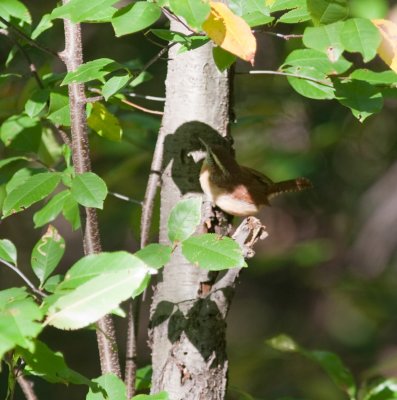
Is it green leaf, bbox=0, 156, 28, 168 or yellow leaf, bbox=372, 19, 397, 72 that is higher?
yellow leaf, bbox=372, 19, 397, 72

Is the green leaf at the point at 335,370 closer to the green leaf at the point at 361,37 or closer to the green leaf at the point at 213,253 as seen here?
the green leaf at the point at 213,253

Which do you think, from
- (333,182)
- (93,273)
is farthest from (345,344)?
(93,273)

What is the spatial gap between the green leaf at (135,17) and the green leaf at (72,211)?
1.52 feet

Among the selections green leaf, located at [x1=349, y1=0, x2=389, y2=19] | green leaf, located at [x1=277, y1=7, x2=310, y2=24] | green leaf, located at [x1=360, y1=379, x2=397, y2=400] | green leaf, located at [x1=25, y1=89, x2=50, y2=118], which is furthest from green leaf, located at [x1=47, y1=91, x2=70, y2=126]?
green leaf, located at [x1=360, y1=379, x2=397, y2=400]

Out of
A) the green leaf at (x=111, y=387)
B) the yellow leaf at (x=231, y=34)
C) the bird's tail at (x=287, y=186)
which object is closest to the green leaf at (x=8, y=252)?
the green leaf at (x=111, y=387)

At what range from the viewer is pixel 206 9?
3.14 feet

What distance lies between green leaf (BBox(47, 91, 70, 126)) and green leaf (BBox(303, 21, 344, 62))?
563 millimetres

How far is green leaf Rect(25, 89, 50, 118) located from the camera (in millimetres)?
1410

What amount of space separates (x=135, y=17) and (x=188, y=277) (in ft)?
1.77

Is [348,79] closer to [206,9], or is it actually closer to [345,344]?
[206,9]

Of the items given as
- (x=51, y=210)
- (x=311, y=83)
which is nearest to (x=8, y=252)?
(x=51, y=210)

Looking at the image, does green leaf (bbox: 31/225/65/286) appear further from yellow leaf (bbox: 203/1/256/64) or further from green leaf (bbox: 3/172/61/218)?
yellow leaf (bbox: 203/1/256/64)

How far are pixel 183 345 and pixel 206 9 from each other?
65 centimetres

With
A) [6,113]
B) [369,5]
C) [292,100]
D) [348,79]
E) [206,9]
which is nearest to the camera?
[206,9]
